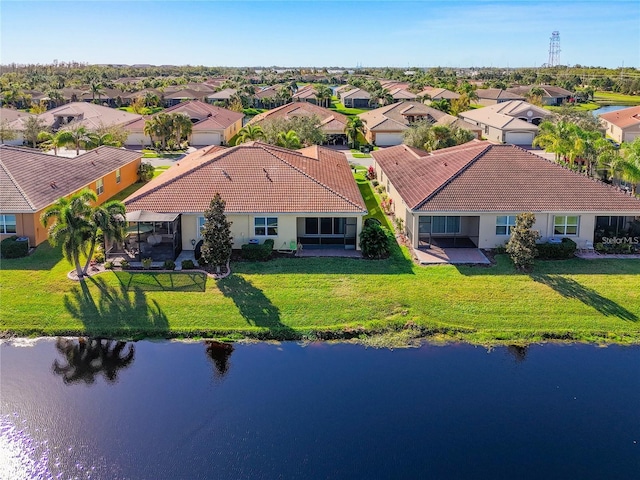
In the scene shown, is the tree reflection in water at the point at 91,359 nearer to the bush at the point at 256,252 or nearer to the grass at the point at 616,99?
the bush at the point at 256,252

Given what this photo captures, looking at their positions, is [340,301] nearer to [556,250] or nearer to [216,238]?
[216,238]

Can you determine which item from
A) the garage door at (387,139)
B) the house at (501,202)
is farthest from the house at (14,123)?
the house at (501,202)

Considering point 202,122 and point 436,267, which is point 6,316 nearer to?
point 436,267

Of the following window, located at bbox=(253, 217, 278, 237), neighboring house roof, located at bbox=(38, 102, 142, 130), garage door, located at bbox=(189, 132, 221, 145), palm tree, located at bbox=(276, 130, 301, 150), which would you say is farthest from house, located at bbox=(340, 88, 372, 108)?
window, located at bbox=(253, 217, 278, 237)

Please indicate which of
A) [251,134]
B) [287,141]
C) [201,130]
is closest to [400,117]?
[201,130]

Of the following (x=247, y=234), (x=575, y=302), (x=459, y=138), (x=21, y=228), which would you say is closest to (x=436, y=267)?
(x=575, y=302)

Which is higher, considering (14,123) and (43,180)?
(14,123)

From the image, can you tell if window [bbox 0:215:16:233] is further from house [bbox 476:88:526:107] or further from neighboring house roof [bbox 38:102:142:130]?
house [bbox 476:88:526:107]
